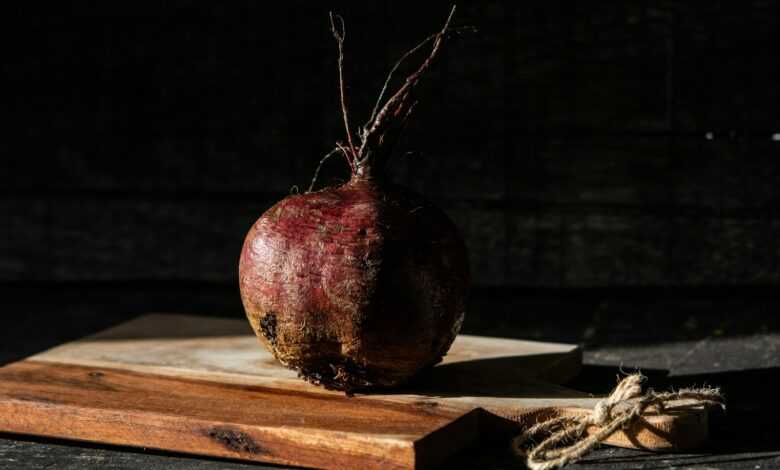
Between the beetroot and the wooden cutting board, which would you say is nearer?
the wooden cutting board

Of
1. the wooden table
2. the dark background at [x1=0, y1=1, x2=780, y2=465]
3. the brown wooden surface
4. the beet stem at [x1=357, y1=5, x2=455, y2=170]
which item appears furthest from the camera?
the dark background at [x1=0, y1=1, x2=780, y2=465]

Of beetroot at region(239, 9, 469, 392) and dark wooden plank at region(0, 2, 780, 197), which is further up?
dark wooden plank at region(0, 2, 780, 197)

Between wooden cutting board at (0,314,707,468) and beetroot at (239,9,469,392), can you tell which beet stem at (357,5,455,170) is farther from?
wooden cutting board at (0,314,707,468)

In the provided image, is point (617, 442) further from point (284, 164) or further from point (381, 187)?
point (284, 164)

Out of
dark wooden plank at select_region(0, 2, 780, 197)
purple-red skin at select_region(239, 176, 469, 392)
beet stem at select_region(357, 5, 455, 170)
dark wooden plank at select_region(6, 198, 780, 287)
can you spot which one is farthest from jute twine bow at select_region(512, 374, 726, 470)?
dark wooden plank at select_region(0, 2, 780, 197)

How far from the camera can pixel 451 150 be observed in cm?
434

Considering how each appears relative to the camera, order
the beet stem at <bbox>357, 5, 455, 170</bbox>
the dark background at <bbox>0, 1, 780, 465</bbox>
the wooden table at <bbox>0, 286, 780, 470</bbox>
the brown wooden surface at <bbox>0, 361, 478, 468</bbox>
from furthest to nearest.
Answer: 1. the dark background at <bbox>0, 1, 780, 465</bbox>
2. the beet stem at <bbox>357, 5, 455, 170</bbox>
3. the wooden table at <bbox>0, 286, 780, 470</bbox>
4. the brown wooden surface at <bbox>0, 361, 478, 468</bbox>

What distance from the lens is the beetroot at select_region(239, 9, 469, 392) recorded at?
2309mm

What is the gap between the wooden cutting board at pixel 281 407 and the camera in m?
2.11

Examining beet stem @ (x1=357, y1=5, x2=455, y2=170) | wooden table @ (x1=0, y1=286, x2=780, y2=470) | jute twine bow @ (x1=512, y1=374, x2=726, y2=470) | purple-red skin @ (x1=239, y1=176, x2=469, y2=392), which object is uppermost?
beet stem @ (x1=357, y1=5, x2=455, y2=170)

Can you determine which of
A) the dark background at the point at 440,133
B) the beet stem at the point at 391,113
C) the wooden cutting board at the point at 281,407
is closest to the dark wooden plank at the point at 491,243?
the dark background at the point at 440,133

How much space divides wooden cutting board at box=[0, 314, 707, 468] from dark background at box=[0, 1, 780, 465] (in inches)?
42.2

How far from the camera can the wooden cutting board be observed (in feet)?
6.91

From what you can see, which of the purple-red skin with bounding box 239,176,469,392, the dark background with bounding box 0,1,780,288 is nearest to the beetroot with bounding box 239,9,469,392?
the purple-red skin with bounding box 239,176,469,392
